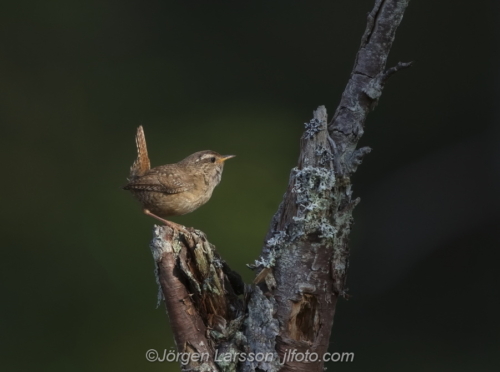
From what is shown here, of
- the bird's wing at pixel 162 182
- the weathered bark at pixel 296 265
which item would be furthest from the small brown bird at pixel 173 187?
the weathered bark at pixel 296 265

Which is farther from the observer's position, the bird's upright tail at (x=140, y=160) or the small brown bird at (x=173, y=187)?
the bird's upright tail at (x=140, y=160)

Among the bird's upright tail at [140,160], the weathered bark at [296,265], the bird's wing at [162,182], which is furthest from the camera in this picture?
the bird's upright tail at [140,160]

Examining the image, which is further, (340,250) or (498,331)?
(498,331)

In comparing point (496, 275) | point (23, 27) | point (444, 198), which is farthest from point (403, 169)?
point (23, 27)

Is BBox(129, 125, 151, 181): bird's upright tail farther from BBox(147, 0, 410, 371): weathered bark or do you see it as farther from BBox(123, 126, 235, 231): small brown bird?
BBox(147, 0, 410, 371): weathered bark

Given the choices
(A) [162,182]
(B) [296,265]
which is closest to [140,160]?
(A) [162,182]

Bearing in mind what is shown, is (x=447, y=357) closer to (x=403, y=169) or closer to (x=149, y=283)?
(x=403, y=169)

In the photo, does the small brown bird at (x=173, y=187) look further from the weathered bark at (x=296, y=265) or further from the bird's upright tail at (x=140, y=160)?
the weathered bark at (x=296, y=265)
